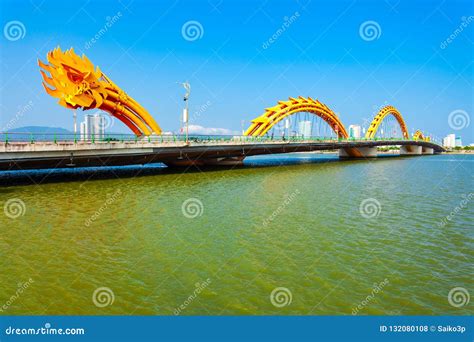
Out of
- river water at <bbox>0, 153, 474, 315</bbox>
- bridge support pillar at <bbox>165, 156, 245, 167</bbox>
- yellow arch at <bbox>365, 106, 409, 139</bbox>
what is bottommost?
river water at <bbox>0, 153, 474, 315</bbox>

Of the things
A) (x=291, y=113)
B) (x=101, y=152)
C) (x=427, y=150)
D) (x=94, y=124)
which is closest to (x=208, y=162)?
(x=94, y=124)

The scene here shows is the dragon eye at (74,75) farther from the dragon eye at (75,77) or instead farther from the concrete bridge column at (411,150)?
the concrete bridge column at (411,150)

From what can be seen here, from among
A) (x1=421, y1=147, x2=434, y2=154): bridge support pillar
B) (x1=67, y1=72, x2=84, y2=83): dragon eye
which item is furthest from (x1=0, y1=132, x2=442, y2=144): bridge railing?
(x1=421, y1=147, x2=434, y2=154): bridge support pillar

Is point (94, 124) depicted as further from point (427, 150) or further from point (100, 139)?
point (427, 150)

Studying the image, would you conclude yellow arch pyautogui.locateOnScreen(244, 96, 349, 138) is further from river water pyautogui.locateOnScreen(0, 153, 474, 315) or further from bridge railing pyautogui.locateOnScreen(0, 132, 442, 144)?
river water pyautogui.locateOnScreen(0, 153, 474, 315)

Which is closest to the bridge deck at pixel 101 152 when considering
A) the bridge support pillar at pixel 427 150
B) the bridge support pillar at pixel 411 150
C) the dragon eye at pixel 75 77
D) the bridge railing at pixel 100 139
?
the bridge railing at pixel 100 139

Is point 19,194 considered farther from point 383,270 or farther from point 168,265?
point 383,270
